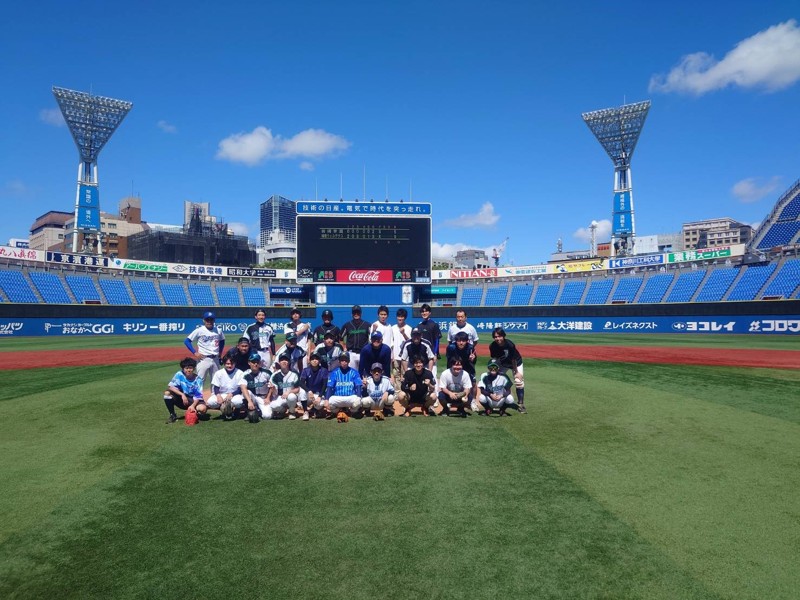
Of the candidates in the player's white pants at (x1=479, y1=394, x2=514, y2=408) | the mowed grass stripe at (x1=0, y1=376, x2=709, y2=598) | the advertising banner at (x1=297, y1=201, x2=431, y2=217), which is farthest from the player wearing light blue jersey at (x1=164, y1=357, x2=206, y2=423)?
the advertising banner at (x1=297, y1=201, x2=431, y2=217)

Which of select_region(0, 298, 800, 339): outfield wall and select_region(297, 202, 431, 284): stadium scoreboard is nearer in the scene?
select_region(297, 202, 431, 284): stadium scoreboard

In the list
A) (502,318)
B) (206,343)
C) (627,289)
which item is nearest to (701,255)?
(627,289)

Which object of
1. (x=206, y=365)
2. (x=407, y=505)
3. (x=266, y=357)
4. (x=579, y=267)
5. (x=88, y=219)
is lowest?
(x=407, y=505)

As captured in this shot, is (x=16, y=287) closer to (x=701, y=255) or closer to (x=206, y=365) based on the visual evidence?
(x=206, y=365)

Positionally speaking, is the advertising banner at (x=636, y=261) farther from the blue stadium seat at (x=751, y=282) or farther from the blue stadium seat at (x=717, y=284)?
the blue stadium seat at (x=751, y=282)

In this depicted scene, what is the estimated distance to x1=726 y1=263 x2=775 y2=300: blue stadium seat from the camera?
37.5m

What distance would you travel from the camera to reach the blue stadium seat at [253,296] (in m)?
50.4

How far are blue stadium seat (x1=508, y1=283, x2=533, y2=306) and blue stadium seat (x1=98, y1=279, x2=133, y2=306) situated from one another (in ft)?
124

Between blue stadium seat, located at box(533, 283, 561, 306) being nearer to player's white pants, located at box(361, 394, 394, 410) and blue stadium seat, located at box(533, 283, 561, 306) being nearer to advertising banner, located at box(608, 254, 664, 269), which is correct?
advertising banner, located at box(608, 254, 664, 269)

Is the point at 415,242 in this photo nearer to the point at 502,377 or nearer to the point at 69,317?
the point at 502,377

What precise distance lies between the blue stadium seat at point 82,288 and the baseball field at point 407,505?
37533 millimetres

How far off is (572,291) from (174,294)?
133 ft

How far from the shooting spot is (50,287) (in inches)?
1583

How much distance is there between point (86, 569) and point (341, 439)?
162 inches
